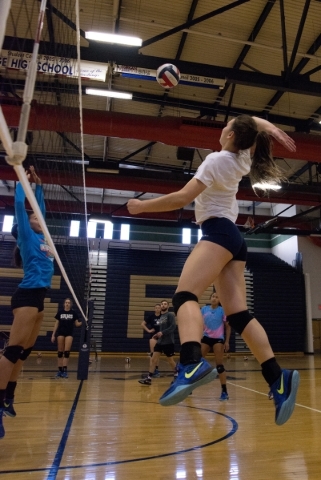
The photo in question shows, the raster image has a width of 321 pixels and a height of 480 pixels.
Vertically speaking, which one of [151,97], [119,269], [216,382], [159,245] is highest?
[151,97]

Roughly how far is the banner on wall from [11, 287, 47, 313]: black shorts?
4.95 metres

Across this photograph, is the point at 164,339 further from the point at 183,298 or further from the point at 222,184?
the point at 222,184

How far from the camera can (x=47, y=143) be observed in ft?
42.3

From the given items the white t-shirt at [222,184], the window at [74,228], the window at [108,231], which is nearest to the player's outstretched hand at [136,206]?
the white t-shirt at [222,184]

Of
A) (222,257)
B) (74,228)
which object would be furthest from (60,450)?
(74,228)

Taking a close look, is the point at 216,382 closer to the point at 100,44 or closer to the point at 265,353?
the point at 265,353

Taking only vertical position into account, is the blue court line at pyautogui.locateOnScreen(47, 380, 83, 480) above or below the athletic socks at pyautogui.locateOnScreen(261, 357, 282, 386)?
below

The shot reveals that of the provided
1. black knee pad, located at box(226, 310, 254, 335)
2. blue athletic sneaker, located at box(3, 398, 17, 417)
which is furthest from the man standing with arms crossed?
black knee pad, located at box(226, 310, 254, 335)

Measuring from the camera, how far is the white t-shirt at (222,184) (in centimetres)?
209

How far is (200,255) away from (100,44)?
21.4 feet

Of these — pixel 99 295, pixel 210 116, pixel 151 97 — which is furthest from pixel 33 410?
pixel 99 295

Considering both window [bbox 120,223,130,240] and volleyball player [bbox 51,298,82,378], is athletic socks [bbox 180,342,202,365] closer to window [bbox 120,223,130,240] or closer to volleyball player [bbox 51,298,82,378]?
volleyball player [bbox 51,298,82,378]

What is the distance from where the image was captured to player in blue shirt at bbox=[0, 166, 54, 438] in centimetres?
294

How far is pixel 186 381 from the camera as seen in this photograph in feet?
5.98
